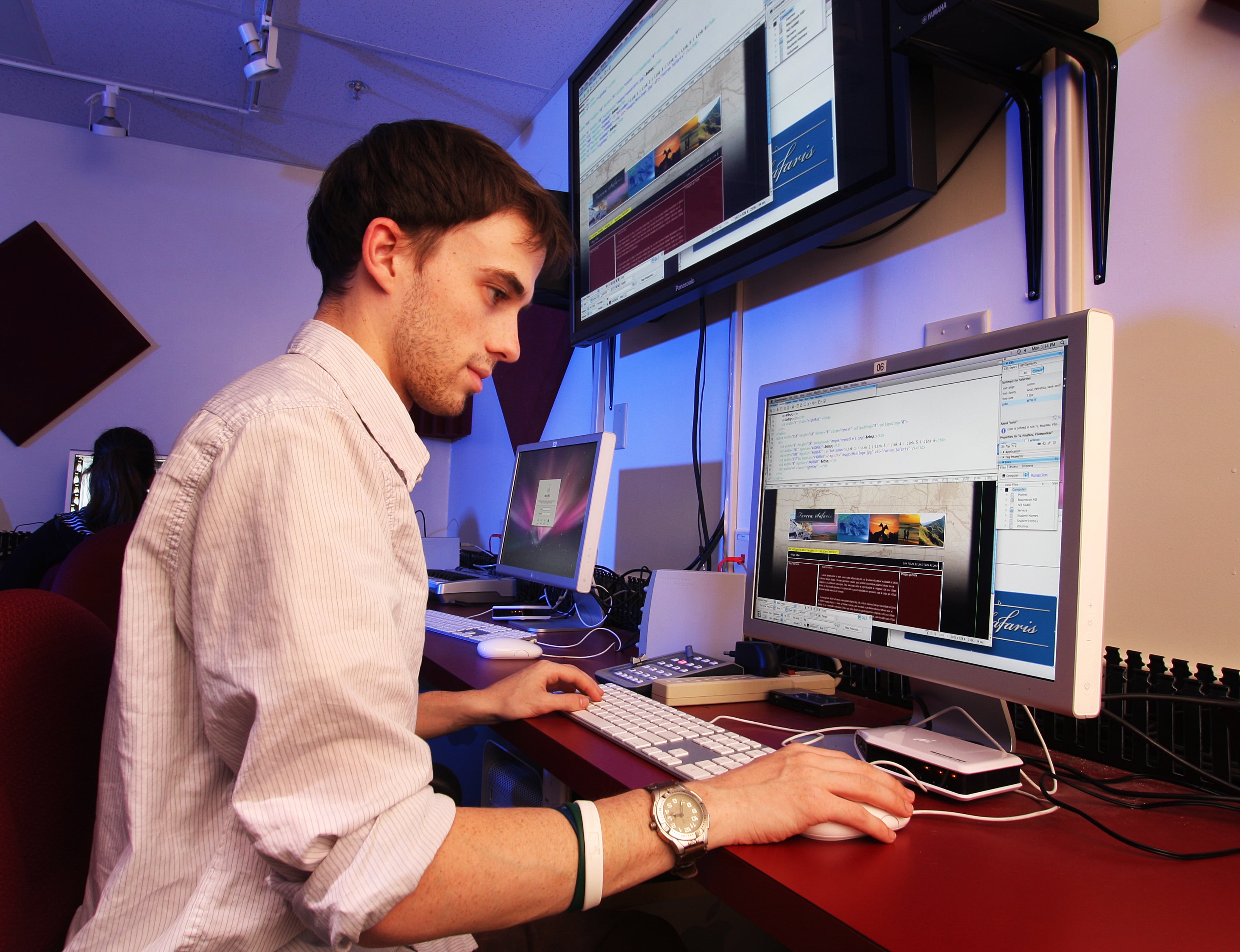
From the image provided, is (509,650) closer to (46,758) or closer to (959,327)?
(46,758)

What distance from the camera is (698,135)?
1.66 meters

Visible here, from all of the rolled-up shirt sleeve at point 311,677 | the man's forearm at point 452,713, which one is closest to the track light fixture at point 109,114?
the man's forearm at point 452,713

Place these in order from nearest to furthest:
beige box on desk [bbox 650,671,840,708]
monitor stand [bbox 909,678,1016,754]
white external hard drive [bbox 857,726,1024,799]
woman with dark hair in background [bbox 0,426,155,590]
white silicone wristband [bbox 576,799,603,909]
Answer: white silicone wristband [bbox 576,799,603,909] < white external hard drive [bbox 857,726,1024,799] < monitor stand [bbox 909,678,1016,754] < beige box on desk [bbox 650,671,840,708] < woman with dark hair in background [bbox 0,426,155,590]

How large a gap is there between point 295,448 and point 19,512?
3.89 m

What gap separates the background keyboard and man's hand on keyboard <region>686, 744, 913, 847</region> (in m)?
0.86

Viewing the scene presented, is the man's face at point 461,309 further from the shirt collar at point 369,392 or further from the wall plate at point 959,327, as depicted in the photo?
the wall plate at point 959,327

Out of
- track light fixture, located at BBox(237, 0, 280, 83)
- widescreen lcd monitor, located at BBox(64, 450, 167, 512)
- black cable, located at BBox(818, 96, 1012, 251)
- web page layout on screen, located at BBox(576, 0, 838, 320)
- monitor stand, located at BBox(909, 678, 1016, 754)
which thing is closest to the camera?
monitor stand, located at BBox(909, 678, 1016, 754)

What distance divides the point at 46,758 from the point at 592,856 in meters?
0.48

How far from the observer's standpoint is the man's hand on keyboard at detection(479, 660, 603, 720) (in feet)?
3.21

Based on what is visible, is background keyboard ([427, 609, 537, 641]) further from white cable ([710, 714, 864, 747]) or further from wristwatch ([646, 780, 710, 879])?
wristwatch ([646, 780, 710, 879])

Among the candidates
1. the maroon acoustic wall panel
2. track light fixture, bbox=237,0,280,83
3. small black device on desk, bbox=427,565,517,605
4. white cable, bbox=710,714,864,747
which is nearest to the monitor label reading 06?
white cable, bbox=710,714,864,747

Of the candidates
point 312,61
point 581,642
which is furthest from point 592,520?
point 312,61

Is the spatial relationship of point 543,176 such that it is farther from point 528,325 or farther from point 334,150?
point 334,150

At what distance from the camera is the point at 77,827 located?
2.27ft
